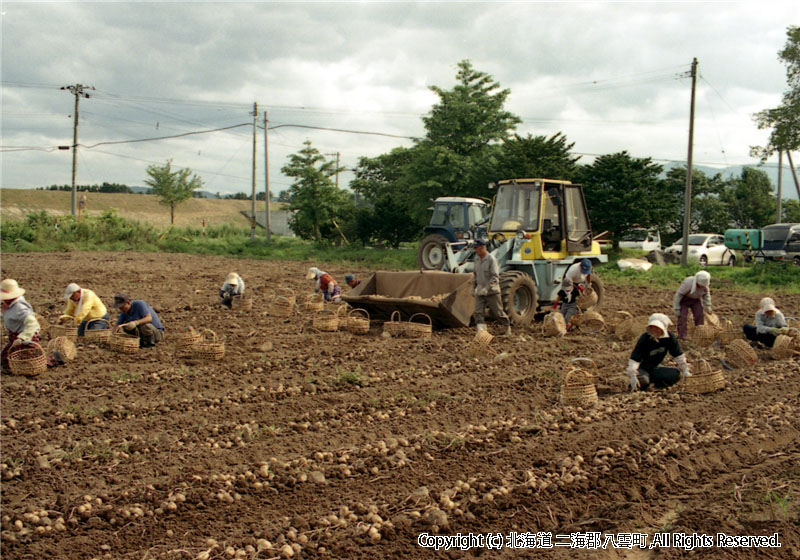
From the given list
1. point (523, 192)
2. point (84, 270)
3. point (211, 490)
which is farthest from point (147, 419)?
point (84, 270)

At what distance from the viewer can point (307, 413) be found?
20.6 ft

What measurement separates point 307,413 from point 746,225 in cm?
3924

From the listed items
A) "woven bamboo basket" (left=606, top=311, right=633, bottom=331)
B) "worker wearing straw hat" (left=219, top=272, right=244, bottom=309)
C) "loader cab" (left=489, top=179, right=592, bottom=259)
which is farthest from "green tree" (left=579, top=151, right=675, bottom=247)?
"worker wearing straw hat" (left=219, top=272, right=244, bottom=309)

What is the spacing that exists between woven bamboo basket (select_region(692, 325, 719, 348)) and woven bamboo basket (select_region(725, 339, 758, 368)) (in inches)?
39.0

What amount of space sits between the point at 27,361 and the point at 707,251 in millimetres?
24924

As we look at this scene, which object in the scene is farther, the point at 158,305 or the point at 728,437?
the point at 158,305

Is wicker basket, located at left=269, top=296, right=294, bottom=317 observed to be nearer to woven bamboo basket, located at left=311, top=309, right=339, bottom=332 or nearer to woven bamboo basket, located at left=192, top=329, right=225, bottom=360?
woven bamboo basket, located at left=311, top=309, right=339, bottom=332

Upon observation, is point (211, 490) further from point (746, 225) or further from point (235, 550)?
point (746, 225)

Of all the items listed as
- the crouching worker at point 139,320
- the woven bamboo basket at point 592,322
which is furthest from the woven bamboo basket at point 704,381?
the crouching worker at point 139,320

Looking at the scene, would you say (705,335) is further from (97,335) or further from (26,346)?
(26,346)

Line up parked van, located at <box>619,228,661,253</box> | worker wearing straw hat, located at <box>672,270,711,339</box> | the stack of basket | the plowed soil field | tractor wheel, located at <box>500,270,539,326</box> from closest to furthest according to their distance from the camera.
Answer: the plowed soil field
the stack of basket
worker wearing straw hat, located at <box>672,270,711,339</box>
tractor wheel, located at <box>500,270,539,326</box>
parked van, located at <box>619,228,661,253</box>

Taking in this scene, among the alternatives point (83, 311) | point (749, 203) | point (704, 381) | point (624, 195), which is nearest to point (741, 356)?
point (704, 381)

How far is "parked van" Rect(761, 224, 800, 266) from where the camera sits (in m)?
22.8

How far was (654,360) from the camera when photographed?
7.29m
